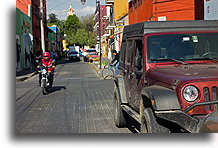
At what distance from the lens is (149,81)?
530cm

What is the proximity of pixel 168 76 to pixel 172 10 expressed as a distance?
15.5m

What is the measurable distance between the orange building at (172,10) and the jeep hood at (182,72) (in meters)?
13.5

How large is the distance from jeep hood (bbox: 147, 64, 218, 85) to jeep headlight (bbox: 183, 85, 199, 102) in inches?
4.7

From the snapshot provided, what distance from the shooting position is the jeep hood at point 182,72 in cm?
446

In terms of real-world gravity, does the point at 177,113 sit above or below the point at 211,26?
below

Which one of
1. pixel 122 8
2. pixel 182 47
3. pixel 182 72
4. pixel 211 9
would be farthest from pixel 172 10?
pixel 122 8

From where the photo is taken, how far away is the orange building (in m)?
18.6

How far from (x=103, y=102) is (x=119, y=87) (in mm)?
4246

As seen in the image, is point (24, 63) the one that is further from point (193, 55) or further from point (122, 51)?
point (193, 55)

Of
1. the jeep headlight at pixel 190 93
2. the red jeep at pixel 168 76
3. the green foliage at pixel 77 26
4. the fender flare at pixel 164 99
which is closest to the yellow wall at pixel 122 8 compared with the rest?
the green foliage at pixel 77 26

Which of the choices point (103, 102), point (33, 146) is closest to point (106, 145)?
point (33, 146)

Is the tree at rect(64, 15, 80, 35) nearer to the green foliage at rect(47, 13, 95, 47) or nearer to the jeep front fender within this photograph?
the green foliage at rect(47, 13, 95, 47)

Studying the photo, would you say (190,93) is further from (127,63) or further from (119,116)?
(119,116)

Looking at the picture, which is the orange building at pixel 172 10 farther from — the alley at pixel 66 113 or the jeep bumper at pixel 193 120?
the jeep bumper at pixel 193 120
